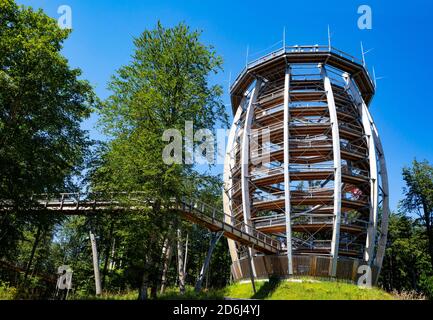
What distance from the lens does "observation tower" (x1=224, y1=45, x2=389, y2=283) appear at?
2828cm

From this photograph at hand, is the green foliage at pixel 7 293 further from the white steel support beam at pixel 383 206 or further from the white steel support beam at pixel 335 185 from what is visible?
the white steel support beam at pixel 383 206

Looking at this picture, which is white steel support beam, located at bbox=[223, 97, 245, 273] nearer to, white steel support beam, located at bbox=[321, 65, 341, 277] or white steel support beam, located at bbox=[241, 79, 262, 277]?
white steel support beam, located at bbox=[241, 79, 262, 277]

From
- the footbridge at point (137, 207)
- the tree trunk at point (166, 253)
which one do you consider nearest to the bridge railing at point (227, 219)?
the footbridge at point (137, 207)

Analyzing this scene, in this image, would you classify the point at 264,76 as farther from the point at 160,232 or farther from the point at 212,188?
the point at 160,232

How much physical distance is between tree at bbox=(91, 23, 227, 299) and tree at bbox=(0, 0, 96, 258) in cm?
252

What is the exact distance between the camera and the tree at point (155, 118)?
1647 centimetres

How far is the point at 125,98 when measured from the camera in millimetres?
18000

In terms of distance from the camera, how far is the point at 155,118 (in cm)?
1805

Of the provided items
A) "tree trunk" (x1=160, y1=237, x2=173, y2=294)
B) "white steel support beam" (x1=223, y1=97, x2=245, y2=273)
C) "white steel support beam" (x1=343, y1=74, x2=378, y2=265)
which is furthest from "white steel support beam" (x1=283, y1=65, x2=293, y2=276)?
"tree trunk" (x1=160, y1=237, x2=173, y2=294)

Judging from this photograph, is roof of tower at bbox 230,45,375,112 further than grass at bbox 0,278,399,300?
Yes

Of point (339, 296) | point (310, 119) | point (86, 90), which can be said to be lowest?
point (339, 296)

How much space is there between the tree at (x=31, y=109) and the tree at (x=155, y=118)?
2.52 metres
